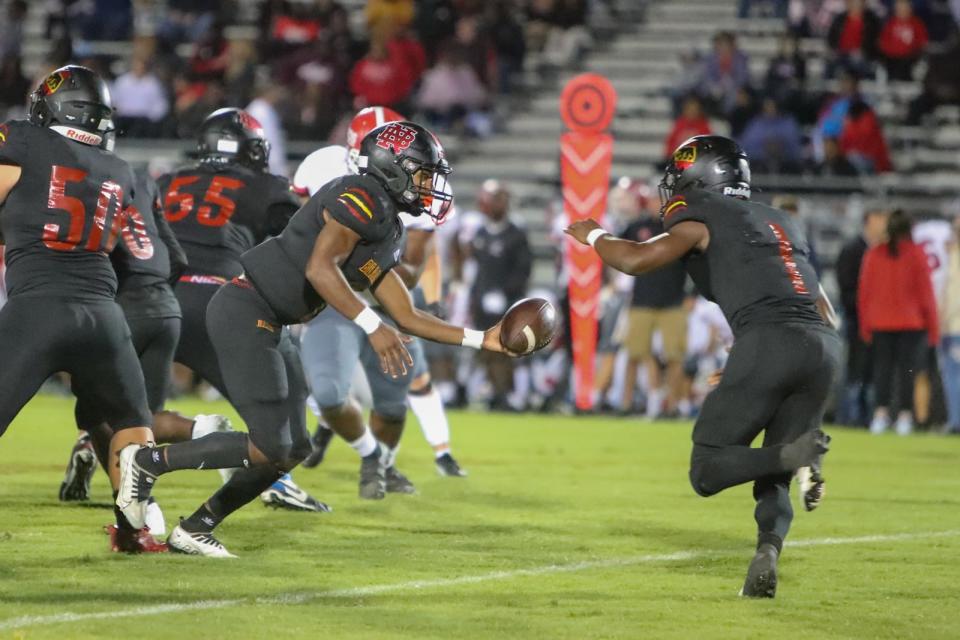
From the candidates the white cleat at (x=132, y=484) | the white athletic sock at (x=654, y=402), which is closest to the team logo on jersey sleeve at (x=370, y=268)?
the white cleat at (x=132, y=484)

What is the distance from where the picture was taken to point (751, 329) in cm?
668

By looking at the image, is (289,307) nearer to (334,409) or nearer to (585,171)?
(334,409)

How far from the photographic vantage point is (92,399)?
22.5ft

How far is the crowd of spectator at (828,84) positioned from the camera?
57.4 feet

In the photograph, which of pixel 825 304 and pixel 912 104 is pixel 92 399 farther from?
pixel 912 104

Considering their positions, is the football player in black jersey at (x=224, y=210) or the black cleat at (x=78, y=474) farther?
the black cleat at (x=78, y=474)

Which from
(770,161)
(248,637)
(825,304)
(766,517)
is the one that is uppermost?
(770,161)

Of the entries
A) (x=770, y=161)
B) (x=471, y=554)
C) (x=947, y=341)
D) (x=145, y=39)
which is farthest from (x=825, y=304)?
(x=145, y=39)

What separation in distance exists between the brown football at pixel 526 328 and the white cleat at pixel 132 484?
160cm

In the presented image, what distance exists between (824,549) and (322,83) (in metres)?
12.9

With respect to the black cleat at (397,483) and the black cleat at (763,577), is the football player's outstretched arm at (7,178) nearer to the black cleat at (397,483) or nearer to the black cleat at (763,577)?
the black cleat at (763,577)

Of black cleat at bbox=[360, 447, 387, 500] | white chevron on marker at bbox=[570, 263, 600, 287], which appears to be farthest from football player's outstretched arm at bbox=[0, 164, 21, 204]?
white chevron on marker at bbox=[570, 263, 600, 287]

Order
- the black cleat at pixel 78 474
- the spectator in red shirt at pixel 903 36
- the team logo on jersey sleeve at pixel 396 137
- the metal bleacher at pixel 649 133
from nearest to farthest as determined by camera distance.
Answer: the team logo on jersey sleeve at pixel 396 137 → the black cleat at pixel 78 474 → the metal bleacher at pixel 649 133 → the spectator in red shirt at pixel 903 36

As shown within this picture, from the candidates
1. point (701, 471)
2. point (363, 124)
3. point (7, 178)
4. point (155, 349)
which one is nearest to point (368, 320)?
point (701, 471)
